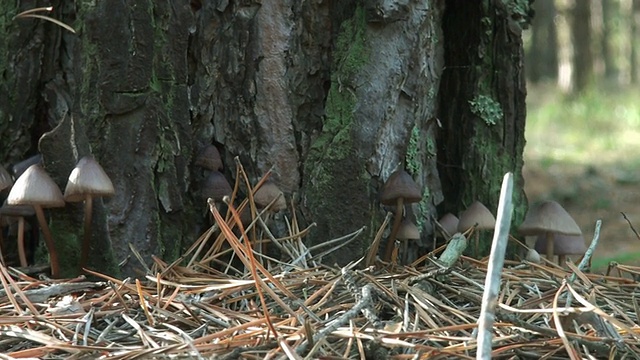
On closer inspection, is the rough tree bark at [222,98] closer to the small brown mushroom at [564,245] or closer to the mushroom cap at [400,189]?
the mushroom cap at [400,189]

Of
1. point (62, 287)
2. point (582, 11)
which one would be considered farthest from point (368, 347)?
point (582, 11)

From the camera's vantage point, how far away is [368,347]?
1700 millimetres

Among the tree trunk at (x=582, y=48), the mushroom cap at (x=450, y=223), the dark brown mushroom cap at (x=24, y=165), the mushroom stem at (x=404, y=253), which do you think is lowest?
the mushroom stem at (x=404, y=253)

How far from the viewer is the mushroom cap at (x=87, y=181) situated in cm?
225

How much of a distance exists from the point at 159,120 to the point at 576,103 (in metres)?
13.6

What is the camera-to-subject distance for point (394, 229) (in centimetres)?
265

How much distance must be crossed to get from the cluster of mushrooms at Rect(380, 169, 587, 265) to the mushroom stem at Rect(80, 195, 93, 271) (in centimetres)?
96

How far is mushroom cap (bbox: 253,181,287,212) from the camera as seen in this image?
2.62m

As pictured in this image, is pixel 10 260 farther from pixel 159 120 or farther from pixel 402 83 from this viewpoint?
pixel 402 83

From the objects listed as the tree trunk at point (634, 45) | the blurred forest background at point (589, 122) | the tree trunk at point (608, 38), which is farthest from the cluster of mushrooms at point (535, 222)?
the tree trunk at point (634, 45)

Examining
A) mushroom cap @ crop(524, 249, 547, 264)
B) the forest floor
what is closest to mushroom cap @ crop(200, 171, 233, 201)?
mushroom cap @ crop(524, 249, 547, 264)

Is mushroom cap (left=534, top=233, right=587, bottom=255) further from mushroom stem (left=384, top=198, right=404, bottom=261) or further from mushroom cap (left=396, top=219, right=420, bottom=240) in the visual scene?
mushroom stem (left=384, top=198, right=404, bottom=261)

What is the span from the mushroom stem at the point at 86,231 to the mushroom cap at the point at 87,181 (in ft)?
0.27

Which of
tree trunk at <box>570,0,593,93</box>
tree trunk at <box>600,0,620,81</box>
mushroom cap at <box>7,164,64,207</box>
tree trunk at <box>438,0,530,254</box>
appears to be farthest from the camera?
tree trunk at <box>600,0,620,81</box>
